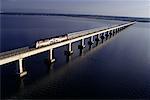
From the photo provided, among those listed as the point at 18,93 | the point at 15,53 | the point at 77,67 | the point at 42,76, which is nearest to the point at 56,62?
the point at 77,67

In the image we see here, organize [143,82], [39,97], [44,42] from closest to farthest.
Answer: [39,97]
[143,82]
[44,42]

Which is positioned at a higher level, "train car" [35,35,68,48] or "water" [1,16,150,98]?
"train car" [35,35,68,48]

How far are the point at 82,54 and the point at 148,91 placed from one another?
3877 cm

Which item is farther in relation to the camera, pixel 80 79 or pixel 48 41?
pixel 48 41

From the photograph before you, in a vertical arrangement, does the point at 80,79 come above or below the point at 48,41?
below

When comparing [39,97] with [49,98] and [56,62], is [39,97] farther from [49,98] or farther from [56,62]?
[56,62]

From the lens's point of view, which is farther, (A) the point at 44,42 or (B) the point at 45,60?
(B) the point at 45,60

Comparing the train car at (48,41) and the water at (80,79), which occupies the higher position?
the train car at (48,41)

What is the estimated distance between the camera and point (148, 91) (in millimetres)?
48375

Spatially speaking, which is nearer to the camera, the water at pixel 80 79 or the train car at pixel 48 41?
the water at pixel 80 79

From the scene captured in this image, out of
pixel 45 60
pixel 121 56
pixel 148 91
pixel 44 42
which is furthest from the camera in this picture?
pixel 121 56

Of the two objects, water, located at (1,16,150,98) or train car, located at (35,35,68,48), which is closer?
water, located at (1,16,150,98)

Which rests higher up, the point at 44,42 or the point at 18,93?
the point at 44,42

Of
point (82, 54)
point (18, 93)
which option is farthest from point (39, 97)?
point (82, 54)
